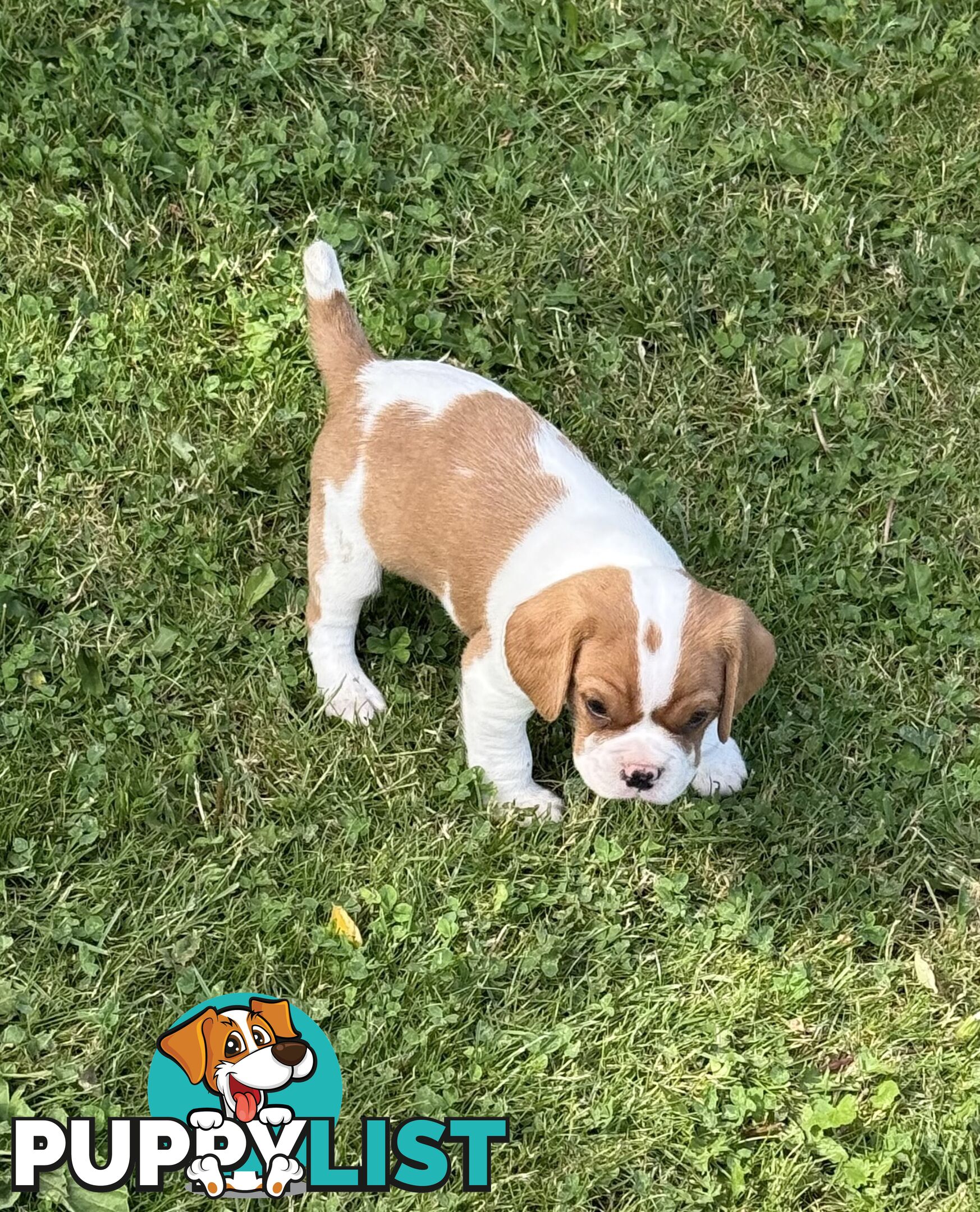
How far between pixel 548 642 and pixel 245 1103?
171 centimetres

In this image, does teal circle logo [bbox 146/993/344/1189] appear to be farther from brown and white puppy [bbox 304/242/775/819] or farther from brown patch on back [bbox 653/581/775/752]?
brown patch on back [bbox 653/581/775/752]

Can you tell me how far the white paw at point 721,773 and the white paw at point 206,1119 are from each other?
194cm

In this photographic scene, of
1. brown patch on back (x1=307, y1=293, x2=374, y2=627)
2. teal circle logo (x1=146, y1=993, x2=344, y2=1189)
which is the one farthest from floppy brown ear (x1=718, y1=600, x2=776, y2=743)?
teal circle logo (x1=146, y1=993, x2=344, y2=1189)

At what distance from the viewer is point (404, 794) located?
172 inches

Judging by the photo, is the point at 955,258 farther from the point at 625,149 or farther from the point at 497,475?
the point at 497,475

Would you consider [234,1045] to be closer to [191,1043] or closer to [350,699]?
[191,1043]

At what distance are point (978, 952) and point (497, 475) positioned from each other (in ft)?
7.87

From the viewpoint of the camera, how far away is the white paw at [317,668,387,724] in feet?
14.8

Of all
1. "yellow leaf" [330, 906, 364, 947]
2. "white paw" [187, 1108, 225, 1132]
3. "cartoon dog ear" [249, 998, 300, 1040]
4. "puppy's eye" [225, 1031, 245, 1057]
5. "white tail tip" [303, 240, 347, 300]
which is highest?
"white tail tip" [303, 240, 347, 300]

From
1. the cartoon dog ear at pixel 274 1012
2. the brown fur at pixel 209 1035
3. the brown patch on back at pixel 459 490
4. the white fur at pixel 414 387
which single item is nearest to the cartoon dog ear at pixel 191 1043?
the brown fur at pixel 209 1035

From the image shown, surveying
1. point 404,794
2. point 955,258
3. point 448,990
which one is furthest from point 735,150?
point 448,990

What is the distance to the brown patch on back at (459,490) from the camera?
395cm

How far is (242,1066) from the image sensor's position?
3.84 m

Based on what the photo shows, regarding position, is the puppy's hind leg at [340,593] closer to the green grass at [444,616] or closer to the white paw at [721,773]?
the green grass at [444,616]
